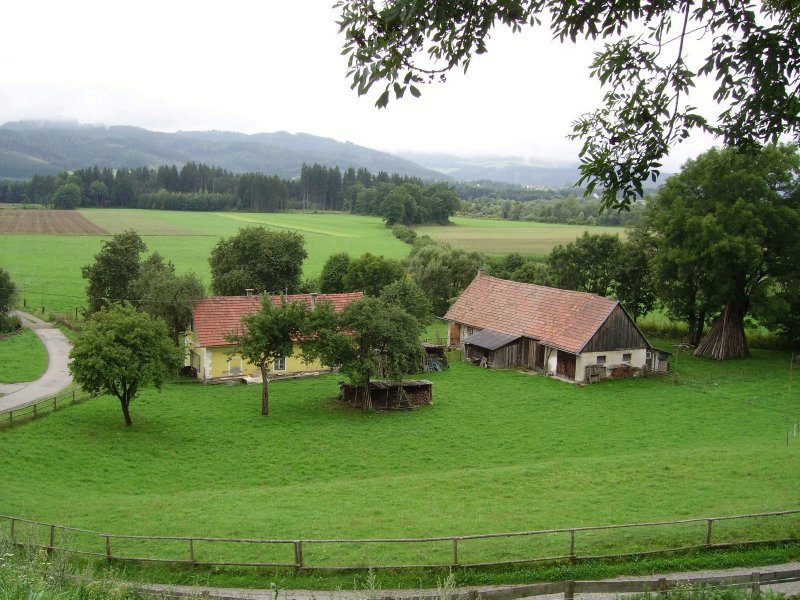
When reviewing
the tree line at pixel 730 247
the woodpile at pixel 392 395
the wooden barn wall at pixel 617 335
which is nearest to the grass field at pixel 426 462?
the woodpile at pixel 392 395

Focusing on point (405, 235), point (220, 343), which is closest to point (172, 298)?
point (220, 343)

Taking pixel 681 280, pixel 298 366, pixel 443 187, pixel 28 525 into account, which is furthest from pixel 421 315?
pixel 443 187

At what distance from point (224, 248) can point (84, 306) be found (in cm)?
1462

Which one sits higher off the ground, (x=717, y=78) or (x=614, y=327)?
(x=717, y=78)

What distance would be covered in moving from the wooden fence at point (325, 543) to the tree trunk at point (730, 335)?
2966 centimetres

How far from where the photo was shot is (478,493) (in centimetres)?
1980

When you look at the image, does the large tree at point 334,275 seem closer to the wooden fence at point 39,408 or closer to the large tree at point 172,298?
the large tree at point 172,298

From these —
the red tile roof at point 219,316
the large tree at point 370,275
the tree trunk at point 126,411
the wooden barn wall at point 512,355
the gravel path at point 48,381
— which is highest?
the large tree at point 370,275

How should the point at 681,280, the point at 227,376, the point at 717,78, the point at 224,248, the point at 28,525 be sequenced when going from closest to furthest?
the point at 717,78 → the point at 28,525 → the point at 227,376 → the point at 681,280 → the point at 224,248

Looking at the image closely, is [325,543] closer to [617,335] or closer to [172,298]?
[617,335]

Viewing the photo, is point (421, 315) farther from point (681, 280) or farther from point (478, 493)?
point (478, 493)

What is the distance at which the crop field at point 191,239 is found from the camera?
232ft

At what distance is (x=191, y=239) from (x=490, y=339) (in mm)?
68450

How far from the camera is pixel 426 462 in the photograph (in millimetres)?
25219
